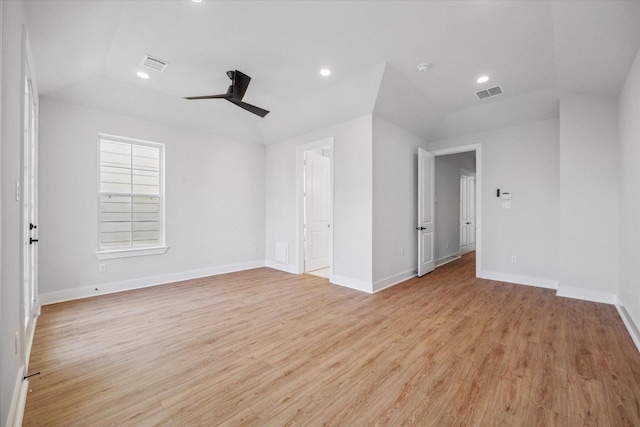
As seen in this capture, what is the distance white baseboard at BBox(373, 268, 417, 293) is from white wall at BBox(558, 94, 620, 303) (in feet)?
6.74

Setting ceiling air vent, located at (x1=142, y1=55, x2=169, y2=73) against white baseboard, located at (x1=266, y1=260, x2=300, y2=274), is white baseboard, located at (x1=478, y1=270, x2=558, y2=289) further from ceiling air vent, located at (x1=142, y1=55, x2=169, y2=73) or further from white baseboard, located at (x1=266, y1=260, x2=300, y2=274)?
ceiling air vent, located at (x1=142, y1=55, x2=169, y2=73)

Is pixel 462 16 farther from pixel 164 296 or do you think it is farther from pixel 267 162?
pixel 164 296

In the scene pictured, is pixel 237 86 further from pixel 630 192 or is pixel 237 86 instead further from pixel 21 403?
pixel 630 192

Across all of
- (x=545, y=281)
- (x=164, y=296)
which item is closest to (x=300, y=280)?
(x=164, y=296)

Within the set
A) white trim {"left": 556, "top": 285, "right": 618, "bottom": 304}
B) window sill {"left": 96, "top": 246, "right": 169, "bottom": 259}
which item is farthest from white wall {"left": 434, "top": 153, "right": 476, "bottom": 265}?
window sill {"left": 96, "top": 246, "right": 169, "bottom": 259}

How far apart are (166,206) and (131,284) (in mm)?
1328

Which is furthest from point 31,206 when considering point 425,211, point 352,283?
point 425,211

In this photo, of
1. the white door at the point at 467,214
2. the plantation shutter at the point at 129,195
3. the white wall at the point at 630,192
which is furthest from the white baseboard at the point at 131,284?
the white door at the point at 467,214

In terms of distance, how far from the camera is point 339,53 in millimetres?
2992

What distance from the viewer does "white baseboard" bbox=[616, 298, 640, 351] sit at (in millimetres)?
2449

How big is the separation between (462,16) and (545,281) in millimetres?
4126

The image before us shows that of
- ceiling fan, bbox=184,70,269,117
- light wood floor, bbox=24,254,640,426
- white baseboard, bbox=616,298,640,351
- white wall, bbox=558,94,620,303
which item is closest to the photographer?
light wood floor, bbox=24,254,640,426

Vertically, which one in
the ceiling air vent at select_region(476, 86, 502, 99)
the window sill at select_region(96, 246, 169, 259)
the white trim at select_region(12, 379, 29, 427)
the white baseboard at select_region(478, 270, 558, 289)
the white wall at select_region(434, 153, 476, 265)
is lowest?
the white trim at select_region(12, 379, 29, 427)

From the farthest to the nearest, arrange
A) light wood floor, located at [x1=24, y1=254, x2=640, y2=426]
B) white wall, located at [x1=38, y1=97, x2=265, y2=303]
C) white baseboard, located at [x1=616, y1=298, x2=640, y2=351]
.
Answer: white wall, located at [x1=38, y1=97, x2=265, y2=303]
white baseboard, located at [x1=616, y1=298, x2=640, y2=351]
light wood floor, located at [x1=24, y1=254, x2=640, y2=426]
